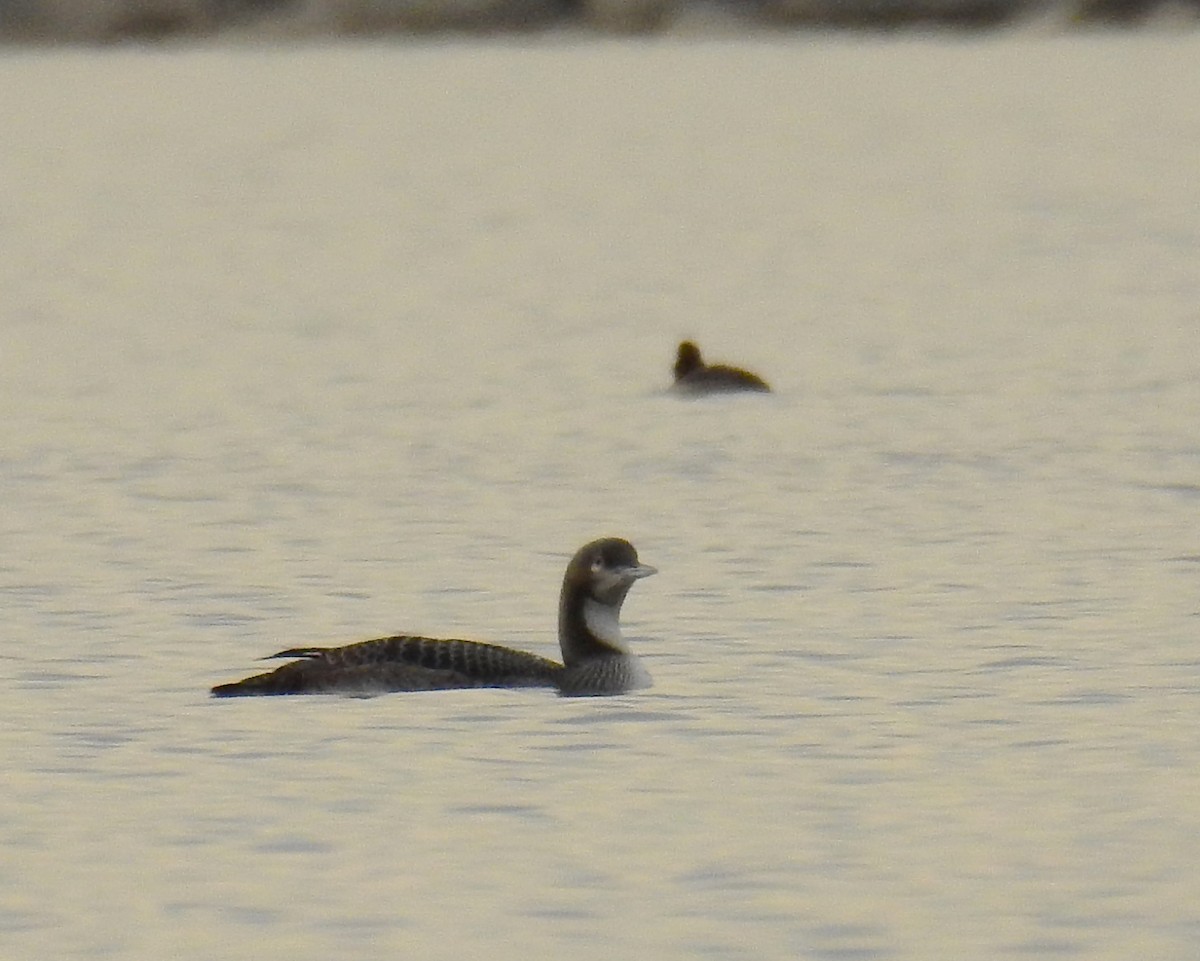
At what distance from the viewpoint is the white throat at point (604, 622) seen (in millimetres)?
14023

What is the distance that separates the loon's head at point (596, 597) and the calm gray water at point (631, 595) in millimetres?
316

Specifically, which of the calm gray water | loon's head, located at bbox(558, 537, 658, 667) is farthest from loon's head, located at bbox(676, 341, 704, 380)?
loon's head, located at bbox(558, 537, 658, 667)

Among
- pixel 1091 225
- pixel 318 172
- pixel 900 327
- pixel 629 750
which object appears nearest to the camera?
pixel 629 750

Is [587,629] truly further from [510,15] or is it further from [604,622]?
[510,15]

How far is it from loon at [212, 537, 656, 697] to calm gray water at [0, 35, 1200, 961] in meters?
0.11

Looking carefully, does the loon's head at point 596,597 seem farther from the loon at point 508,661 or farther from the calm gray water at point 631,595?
the calm gray water at point 631,595

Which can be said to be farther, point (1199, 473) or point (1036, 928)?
point (1199, 473)

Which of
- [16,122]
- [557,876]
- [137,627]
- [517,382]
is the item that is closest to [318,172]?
[16,122]

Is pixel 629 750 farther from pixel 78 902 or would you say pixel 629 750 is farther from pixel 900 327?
pixel 900 327

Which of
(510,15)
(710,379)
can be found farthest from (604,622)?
(510,15)

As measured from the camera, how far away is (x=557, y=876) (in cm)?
1098

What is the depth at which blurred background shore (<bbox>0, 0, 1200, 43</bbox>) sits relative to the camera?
7644 centimetres

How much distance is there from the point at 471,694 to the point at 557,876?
309 cm

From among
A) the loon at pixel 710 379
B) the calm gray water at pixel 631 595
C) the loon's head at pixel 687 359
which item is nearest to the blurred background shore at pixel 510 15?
the calm gray water at pixel 631 595
